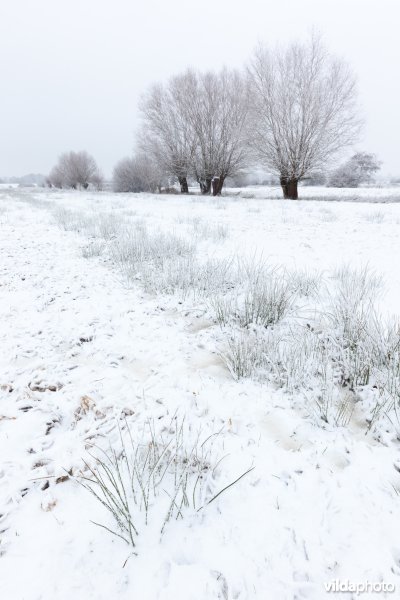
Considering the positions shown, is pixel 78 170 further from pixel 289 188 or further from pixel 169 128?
pixel 289 188

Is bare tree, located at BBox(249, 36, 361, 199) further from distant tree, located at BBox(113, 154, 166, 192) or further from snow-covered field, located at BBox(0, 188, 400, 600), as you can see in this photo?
distant tree, located at BBox(113, 154, 166, 192)

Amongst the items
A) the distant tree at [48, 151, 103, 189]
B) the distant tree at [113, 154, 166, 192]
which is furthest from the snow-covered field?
the distant tree at [48, 151, 103, 189]

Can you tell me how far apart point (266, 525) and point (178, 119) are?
25.5m

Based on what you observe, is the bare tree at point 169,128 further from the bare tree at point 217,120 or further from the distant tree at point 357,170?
the distant tree at point 357,170

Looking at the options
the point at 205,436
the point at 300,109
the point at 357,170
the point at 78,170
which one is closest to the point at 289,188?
the point at 300,109

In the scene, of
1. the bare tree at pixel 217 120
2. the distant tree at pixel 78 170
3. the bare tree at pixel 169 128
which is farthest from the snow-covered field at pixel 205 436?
the distant tree at pixel 78 170

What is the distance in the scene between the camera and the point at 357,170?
36500 mm

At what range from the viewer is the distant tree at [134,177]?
41.4 meters

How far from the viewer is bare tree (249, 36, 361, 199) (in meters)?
15.2

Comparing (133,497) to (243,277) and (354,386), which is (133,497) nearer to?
(354,386)

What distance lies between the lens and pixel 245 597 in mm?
981

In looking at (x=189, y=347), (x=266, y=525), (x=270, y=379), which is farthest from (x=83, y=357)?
(x=266, y=525)

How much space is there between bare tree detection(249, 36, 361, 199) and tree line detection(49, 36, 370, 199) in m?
0.04

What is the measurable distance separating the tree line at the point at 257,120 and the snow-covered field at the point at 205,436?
15.7m
